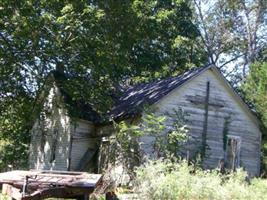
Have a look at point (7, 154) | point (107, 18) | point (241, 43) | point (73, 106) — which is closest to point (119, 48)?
point (107, 18)

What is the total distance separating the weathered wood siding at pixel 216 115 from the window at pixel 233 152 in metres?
0.25

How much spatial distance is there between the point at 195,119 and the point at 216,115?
1.27 meters

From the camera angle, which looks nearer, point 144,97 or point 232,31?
point 144,97

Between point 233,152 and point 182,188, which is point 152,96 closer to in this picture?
point 233,152

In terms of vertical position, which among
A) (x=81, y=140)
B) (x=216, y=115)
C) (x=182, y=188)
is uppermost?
(x=216, y=115)

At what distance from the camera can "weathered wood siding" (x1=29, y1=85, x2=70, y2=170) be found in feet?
91.6

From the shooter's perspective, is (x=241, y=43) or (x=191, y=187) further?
(x=241, y=43)

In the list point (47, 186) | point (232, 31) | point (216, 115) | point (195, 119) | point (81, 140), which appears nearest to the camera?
point (47, 186)

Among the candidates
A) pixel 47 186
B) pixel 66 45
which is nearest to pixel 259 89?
pixel 66 45

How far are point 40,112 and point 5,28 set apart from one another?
6.44 metres

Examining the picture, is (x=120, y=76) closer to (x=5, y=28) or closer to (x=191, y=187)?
(x=5, y=28)

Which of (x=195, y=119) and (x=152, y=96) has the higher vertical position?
(x=152, y=96)

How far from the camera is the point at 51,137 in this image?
30422 mm

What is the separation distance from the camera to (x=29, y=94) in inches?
985
